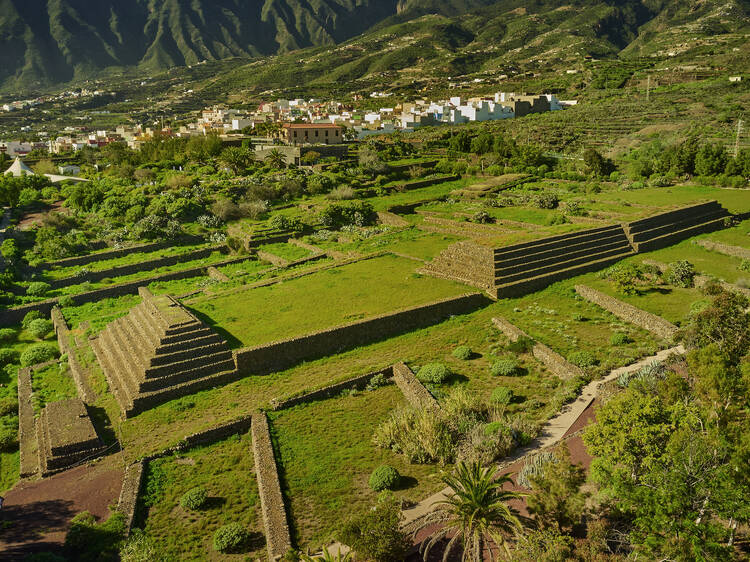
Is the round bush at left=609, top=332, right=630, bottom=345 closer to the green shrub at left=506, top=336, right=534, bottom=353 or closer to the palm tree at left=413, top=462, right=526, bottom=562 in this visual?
the green shrub at left=506, top=336, right=534, bottom=353

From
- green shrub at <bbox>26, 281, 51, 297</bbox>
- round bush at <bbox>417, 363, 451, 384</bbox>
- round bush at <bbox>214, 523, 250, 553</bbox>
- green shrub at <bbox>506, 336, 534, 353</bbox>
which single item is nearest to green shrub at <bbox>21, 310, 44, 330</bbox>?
green shrub at <bbox>26, 281, 51, 297</bbox>

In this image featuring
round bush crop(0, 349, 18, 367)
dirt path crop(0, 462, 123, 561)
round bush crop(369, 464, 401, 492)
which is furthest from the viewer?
round bush crop(0, 349, 18, 367)

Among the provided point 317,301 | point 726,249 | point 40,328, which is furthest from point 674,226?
point 40,328

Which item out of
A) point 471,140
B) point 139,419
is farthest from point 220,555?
point 471,140

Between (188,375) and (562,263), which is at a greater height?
(188,375)

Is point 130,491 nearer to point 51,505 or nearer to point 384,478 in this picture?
point 51,505

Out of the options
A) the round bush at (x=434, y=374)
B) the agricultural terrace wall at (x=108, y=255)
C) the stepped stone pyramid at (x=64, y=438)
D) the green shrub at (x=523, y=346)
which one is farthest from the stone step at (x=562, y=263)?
the agricultural terrace wall at (x=108, y=255)
